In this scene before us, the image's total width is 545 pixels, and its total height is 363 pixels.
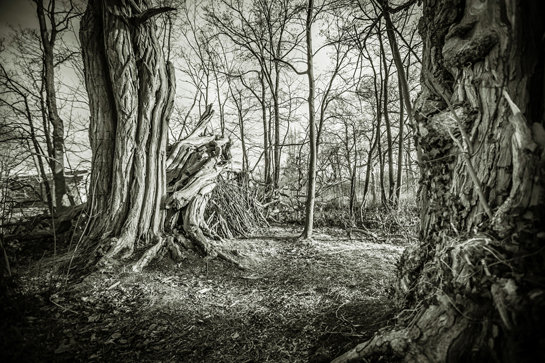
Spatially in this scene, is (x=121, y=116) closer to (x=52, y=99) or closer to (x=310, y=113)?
(x=310, y=113)

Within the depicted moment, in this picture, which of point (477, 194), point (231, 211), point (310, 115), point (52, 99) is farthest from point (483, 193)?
point (52, 99)

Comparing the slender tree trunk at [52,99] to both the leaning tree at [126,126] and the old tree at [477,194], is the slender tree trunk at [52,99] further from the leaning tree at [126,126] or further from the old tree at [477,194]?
the old tree at [477,194]

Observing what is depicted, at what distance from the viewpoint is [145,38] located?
4039 mm

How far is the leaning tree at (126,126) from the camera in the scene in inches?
150

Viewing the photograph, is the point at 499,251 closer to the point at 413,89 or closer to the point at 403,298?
the point at 403,298

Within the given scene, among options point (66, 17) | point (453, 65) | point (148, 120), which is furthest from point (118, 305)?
point (66, 17)

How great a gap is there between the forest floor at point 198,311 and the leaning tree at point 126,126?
602mm

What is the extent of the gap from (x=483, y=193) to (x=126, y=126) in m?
4.45

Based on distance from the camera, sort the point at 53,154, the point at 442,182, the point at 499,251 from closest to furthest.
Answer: the point at 499,251 < the point at 442,182 < the point at 53,154

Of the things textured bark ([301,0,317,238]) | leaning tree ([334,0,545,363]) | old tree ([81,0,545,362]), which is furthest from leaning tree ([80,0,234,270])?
leaning tree ([334,0,545,363])

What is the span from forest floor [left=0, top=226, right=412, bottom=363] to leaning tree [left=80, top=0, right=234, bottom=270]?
0.60 m

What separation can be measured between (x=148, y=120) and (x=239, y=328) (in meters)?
3.46

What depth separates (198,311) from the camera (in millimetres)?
2783

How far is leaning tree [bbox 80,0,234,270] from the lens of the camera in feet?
12.5
